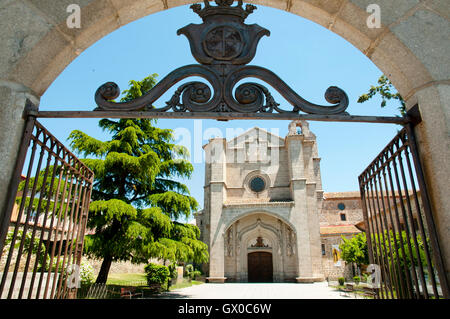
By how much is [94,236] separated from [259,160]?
671 inches

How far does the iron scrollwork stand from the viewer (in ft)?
7.57

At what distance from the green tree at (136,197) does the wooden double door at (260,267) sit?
35.0ft

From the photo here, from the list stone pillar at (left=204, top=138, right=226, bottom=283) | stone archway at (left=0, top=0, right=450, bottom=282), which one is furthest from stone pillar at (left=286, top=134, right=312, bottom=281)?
stone archway at (left=0, top=0, right=450, bottom=282)

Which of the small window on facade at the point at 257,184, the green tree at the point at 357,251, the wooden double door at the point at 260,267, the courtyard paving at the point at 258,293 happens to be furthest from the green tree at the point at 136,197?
the small window on facade at the point at 257,184

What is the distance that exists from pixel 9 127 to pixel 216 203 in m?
20.8

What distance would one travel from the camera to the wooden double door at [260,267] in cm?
2170

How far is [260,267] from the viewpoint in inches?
863

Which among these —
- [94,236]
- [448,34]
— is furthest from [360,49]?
[94,236]

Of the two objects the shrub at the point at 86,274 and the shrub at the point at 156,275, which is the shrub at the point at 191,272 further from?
the shrub at the point at 86,274

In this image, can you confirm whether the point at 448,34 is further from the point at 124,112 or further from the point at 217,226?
the point at 217,226

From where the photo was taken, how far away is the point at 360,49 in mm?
2436

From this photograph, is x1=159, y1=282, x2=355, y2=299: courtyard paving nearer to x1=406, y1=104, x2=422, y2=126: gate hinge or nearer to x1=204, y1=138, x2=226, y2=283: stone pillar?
x1=204, y1=138, x2=226, y2=283: stone pillar

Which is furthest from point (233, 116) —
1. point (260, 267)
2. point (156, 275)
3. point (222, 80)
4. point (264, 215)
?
point (260, 267)

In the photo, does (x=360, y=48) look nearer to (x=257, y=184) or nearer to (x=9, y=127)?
(x=9, y=127)
